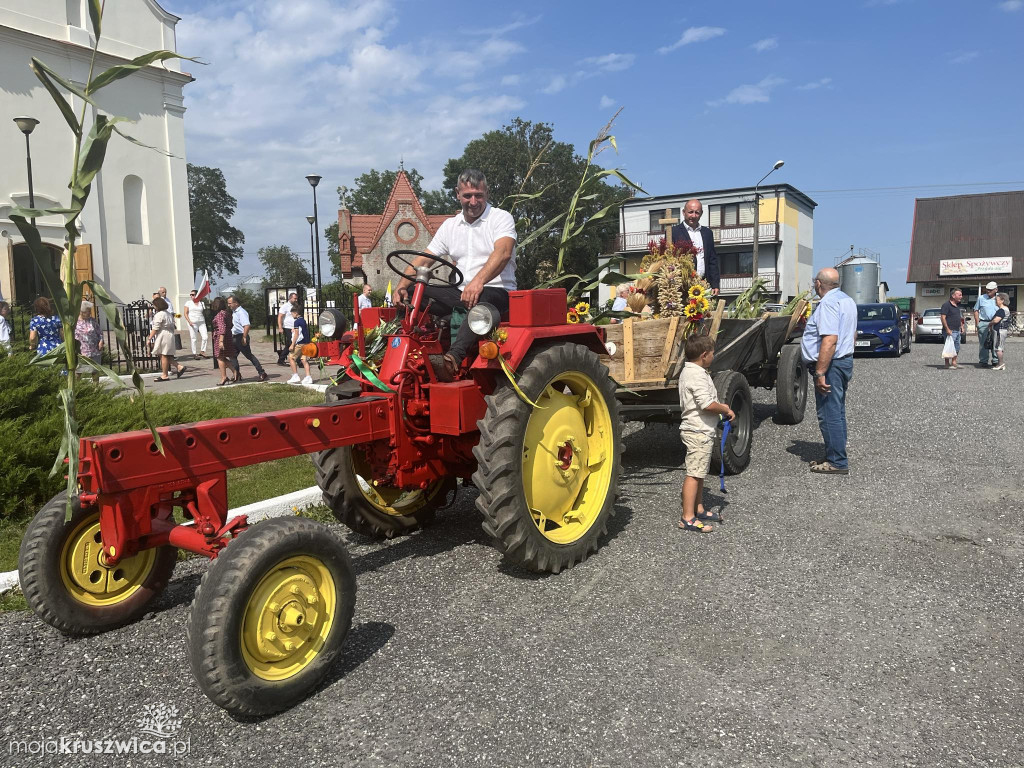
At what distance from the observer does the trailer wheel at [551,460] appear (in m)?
3.85

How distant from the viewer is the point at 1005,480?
20.2 ft

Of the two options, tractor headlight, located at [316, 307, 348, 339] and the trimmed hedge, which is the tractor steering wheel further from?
the trimmed hedge

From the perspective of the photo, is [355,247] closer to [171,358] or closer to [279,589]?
[171,358]

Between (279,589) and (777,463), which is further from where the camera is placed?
(777,463)

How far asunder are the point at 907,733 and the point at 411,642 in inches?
78.9

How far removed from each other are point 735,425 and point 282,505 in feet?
12.4

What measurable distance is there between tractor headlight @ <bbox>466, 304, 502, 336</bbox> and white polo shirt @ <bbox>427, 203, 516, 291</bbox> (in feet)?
2.09

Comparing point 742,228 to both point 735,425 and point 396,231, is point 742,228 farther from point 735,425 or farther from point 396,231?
point 735,425

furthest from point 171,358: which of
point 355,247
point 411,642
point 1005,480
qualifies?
point 355,247

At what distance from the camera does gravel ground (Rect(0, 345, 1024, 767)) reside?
104 inches

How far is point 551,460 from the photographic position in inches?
169

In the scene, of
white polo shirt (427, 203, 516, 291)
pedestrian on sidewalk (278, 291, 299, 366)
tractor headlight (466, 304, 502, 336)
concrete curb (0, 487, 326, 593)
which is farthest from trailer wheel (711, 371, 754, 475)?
pedestrian on sidewalk (278, 291, 299, 366)

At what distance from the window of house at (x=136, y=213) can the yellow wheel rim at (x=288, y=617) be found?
942 inches

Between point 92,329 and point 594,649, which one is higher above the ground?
point 92,329
